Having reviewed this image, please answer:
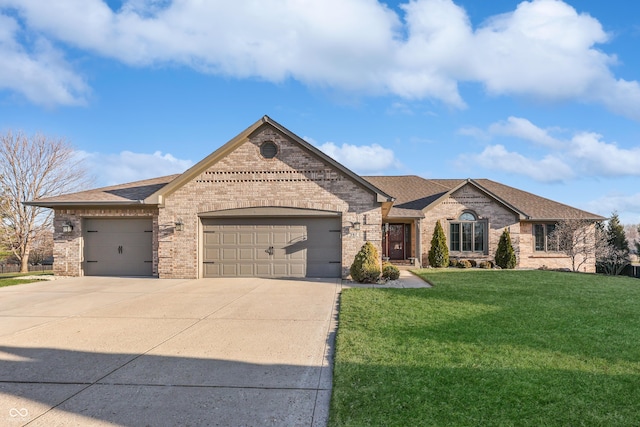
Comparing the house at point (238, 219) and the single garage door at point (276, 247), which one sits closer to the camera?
the house at point (238, 219)

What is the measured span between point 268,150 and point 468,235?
41.6 ft

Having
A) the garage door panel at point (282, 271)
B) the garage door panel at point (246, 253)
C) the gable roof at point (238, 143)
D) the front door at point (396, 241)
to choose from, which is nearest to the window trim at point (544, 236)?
the front door at point (396, 241)

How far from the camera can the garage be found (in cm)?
1381

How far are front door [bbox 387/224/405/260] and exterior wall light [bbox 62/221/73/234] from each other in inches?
612

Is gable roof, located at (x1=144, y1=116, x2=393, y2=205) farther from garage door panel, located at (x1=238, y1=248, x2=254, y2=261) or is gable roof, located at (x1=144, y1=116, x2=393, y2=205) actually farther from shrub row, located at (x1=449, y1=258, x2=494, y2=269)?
shrub row, located at (x1=449, y1=258, x2=494, y2=269)

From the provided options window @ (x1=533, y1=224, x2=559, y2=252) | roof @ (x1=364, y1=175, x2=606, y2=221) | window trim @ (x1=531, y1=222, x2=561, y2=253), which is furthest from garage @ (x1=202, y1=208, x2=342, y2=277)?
window @ (x1=533, y1=224, x2=559, y2=252)

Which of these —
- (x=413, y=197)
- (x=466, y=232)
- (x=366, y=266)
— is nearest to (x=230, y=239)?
(x=366, y=266)

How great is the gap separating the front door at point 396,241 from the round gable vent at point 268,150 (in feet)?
34.6

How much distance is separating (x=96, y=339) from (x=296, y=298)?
15.3 ft

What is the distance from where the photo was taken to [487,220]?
20.6m

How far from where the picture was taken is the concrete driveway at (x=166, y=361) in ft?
12.3

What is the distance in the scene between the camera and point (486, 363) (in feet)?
16.0

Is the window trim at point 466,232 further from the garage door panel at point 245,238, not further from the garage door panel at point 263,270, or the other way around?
the garage door panel at point 245,238

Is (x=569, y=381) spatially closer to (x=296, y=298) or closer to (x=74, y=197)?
(x=296, y=298)
